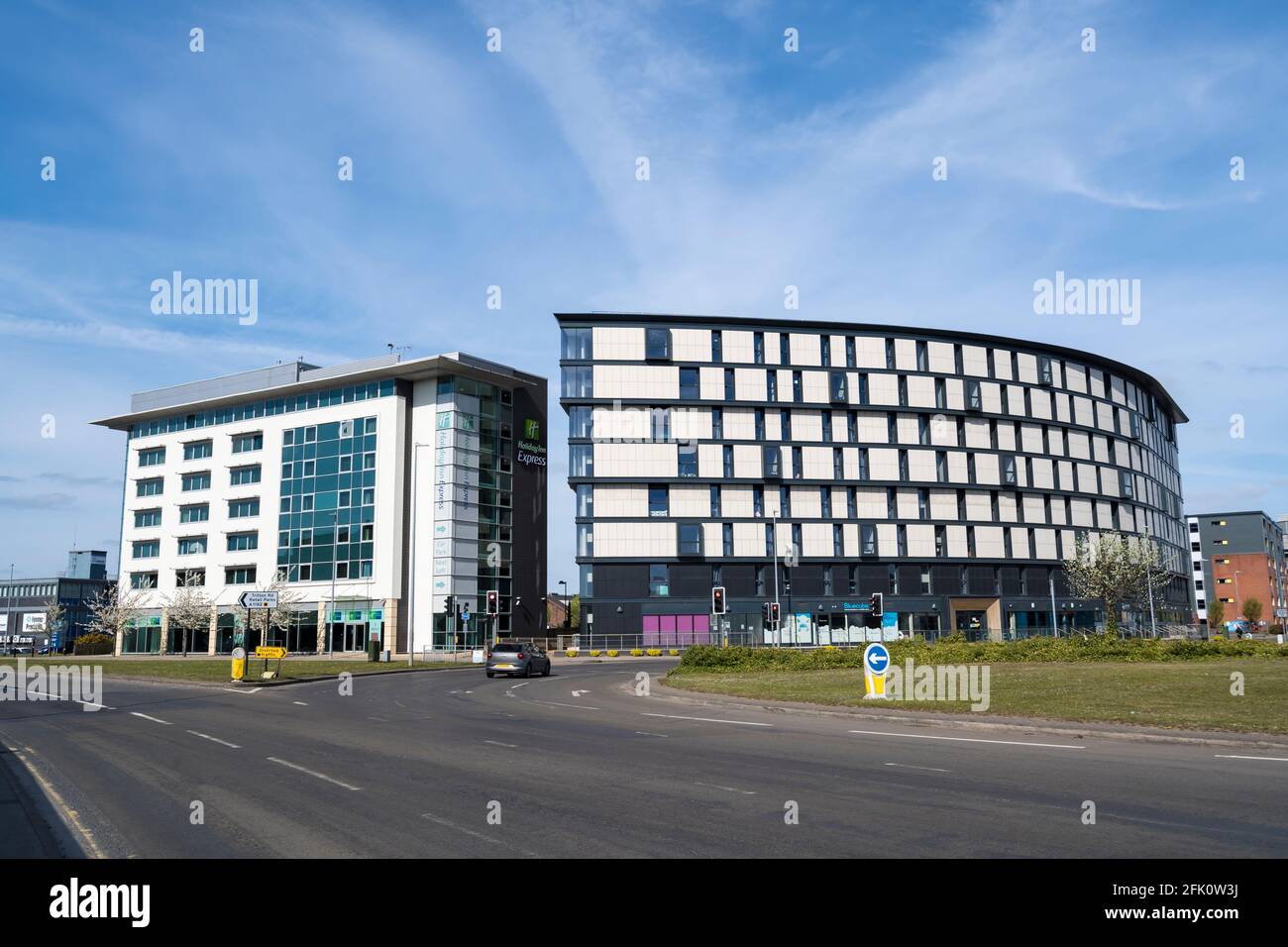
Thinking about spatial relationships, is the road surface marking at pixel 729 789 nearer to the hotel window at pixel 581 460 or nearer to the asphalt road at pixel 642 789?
the asphalt road at pixel 642 789

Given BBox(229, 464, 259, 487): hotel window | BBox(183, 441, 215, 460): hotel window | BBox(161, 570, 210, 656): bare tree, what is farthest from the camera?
BBox(183, 441, 215, 460): hotel window

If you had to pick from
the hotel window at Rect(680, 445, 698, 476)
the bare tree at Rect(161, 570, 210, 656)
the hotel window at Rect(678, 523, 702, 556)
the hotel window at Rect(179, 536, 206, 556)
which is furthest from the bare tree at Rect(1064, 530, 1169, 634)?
the hotel window at Rect(179, 536, 206, 556)

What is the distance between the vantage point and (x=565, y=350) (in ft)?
246

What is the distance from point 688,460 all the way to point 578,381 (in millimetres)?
10957

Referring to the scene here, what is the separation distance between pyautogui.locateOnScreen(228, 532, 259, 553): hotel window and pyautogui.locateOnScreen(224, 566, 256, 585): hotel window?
155 cm

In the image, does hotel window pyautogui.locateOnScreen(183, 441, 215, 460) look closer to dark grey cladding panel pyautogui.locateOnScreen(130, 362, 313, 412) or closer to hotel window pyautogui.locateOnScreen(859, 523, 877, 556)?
dark grey cladding panel pyautogui.locateOnScreen(130, 362, 313, 412)

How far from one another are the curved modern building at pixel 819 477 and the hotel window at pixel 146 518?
4315 cm

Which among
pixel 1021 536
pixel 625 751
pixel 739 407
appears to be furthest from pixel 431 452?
pixel 625 751

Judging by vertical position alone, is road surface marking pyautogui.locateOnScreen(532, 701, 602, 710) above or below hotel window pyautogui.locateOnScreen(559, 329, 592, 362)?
below

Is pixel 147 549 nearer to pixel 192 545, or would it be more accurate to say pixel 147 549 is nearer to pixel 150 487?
pixel 150 487

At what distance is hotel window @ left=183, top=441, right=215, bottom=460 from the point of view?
8444 cm

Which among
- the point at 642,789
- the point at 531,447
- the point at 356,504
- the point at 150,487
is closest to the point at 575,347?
the point at 531,447

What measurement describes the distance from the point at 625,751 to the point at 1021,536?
7640 centimetres
